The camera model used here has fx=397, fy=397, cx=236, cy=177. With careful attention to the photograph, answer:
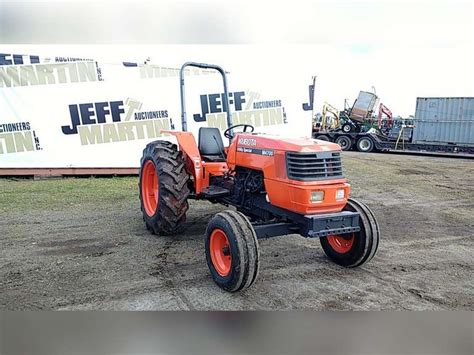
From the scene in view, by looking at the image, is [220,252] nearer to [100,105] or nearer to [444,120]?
[100,105]

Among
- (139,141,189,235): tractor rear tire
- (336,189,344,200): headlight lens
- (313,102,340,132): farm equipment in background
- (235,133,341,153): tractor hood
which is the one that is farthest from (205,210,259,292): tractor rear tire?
(313,102,340,132): farm equipment in background

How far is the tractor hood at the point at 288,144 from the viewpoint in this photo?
3.53 meters

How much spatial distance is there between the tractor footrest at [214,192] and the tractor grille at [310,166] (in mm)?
1130

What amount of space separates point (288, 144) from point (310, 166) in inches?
11.4

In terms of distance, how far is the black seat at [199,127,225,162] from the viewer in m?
4.93

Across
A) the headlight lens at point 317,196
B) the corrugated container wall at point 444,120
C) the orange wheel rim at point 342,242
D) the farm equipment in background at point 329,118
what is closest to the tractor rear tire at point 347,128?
the farm equipment in background at point 329,118

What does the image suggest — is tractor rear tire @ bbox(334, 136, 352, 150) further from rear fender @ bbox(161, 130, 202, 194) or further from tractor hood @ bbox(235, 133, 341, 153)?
tractor hood @ bbox(235, 133, 341, 153)

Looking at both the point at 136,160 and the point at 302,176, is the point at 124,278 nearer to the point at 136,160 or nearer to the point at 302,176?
the point at 302,176

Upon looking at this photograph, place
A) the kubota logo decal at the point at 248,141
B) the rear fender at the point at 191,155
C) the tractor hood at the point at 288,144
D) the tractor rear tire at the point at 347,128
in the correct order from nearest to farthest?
the tractor hood at the point at 288,144 < the kubota logo decal at the point at 248,141 < the rear fender at the point at 191,155 < the tractor rear tire at the point at 347,128

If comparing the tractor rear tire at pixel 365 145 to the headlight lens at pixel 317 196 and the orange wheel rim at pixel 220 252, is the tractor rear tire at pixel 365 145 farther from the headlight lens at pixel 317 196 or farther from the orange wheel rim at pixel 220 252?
the orange wheel rim at pixel 220 252

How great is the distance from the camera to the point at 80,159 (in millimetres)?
9547

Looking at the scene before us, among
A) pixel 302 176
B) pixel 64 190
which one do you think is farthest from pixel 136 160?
pixel 302 176

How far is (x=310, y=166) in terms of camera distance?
3500mm

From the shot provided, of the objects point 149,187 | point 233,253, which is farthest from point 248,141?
point 149,187
